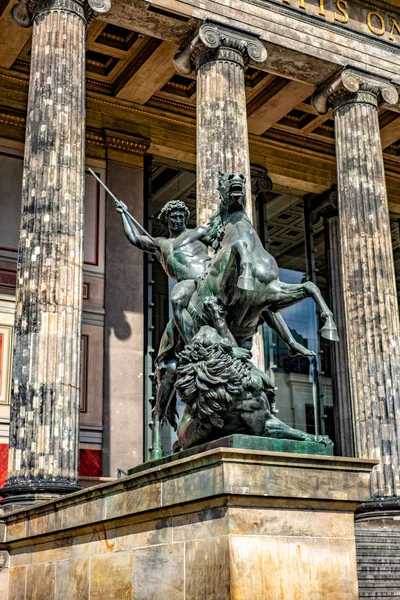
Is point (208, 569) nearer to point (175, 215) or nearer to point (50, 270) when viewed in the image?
point (175, 215)

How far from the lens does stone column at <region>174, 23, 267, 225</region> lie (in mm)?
14984

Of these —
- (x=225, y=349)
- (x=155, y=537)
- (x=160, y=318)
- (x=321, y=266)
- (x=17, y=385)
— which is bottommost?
(x=155, y=537)

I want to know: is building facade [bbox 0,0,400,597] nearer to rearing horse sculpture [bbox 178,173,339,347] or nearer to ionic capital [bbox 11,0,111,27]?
ionic capital [bbox 11,0,111,27]

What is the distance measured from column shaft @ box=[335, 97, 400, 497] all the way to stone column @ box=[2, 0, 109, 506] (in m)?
5.75

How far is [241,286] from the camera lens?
666 centimetres

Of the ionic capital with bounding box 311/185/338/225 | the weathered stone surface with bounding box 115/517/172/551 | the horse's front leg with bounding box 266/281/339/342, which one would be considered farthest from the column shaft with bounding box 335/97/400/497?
the weathered stone surface with bounding box 115/517/172/551

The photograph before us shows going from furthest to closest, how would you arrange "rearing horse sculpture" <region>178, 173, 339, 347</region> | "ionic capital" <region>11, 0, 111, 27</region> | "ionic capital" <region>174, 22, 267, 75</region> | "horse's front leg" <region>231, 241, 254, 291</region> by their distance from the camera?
"ionic capital" <region>174, 22, 267, 75</region>
"ionic capital" <region>11, 0, 111, 27</region>
"rearing horse sculpture" <region>178, 173, 339, 347</region>
"horse's front leg" <region>231, 241, 254, 291</region>

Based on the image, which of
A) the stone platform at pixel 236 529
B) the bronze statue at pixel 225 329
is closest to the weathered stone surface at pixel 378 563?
the bronze statue at pixel 225 329

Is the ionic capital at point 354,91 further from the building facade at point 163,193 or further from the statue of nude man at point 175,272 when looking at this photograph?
the statue of nude man at point 175,272

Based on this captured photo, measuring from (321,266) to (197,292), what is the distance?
1903 centimetres

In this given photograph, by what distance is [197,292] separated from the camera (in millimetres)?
7246

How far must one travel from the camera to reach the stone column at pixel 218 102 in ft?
49.2

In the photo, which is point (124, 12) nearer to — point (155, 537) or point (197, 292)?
point (197, 292)

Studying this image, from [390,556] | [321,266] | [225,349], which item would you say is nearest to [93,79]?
[321,266]
